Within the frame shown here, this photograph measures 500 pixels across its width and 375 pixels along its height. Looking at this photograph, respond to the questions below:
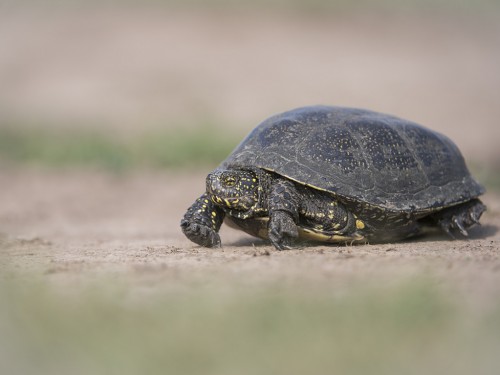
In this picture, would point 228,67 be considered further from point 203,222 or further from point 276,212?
point 276,212

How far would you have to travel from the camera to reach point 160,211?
10.8 m

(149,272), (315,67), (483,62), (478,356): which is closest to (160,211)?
(149,272)

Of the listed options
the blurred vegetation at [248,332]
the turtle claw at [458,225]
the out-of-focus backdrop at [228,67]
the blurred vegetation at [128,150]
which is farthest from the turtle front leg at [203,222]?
the out-of-focus backdrop at [228,67]

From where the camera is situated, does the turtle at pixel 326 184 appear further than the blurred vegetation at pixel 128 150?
No

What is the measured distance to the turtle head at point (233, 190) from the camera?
6.07 m

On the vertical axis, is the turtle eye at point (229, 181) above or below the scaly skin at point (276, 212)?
above

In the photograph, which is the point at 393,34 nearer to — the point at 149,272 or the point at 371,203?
the point at 371,203

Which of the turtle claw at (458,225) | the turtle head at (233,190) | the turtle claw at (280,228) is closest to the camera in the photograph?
the turtle claw at (280,228)

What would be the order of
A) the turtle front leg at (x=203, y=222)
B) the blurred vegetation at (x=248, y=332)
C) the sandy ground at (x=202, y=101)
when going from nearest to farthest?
1. the blurred vegetation at (x=248, y=332)
2. the sandy ground at (x=202, y=101)
3. the turtle front leg at (x=203, y=222)


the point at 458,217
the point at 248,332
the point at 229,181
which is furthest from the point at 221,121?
the point at 248,332

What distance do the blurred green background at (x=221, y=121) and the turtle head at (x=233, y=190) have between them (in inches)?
56.4

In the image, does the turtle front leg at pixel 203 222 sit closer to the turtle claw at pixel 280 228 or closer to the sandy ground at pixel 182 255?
the sandy ground at pixel 182 255

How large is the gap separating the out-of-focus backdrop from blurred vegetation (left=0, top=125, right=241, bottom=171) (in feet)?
0.39

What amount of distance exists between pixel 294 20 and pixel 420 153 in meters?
21.3
